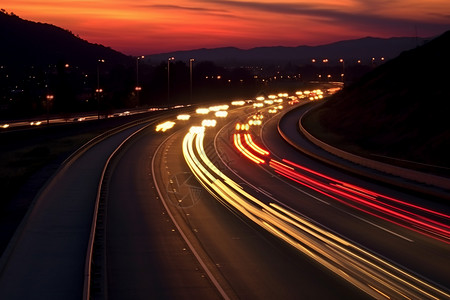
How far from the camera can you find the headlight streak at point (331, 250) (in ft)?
51.5

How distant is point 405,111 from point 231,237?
4687cm

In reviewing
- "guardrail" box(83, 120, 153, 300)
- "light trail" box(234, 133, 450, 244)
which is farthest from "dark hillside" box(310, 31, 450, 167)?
"guardrail" box(83, 120, 153, 300)

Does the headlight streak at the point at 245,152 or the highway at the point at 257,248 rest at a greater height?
the highway at the point at 257,248

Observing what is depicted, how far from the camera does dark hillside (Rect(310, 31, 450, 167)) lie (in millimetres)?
52562

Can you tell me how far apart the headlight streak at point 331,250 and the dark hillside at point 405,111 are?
62.4ft

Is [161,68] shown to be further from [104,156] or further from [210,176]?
[210,176]

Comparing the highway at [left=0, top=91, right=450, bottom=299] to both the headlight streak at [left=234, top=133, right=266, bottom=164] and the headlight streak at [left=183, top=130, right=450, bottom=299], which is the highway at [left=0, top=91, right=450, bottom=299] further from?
the headlight streak at [left=234, top=133, right=266, bottom=164]

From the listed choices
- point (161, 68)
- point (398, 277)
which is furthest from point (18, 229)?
point (161, 68)

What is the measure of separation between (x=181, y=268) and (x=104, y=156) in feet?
108

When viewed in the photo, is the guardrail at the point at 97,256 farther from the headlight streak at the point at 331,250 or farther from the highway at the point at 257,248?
the headlight streak at the point at 331,250

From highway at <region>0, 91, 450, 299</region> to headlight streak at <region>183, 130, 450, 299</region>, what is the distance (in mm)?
33

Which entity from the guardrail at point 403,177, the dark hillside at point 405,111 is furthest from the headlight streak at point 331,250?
the dark hillside at point 405,111

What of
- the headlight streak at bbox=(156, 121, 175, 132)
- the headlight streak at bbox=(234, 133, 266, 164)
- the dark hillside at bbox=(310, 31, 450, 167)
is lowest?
the headlight streak at bbox=(156, 121, 175, 132)

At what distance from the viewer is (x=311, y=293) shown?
15.3 meters
